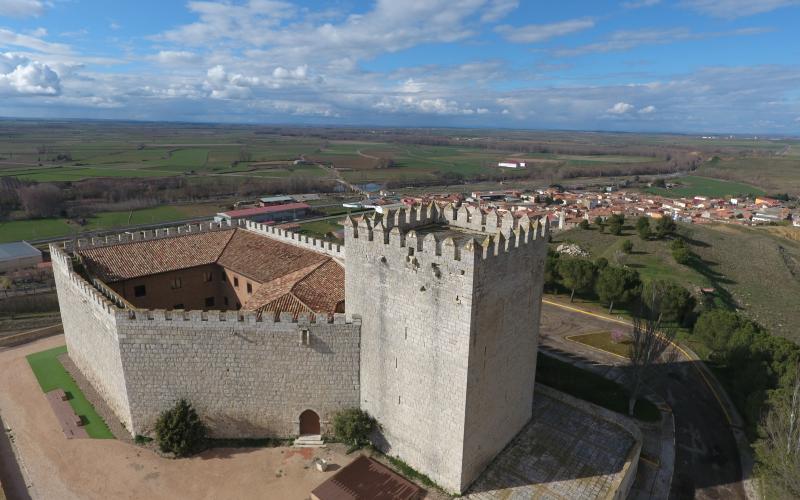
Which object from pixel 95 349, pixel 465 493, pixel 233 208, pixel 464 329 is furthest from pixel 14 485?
pixel 233 208

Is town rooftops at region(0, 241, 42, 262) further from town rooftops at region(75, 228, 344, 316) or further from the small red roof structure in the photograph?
the small red roof structure

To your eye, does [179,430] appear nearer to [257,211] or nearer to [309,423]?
[309,423]

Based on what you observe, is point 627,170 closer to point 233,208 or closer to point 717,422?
point 233,208

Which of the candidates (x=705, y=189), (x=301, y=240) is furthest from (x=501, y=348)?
(x=705, y=189)

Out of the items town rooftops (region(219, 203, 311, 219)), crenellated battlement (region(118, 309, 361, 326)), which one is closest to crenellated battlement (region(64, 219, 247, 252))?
crenellated battlement (region(118, 309, 361, 326))

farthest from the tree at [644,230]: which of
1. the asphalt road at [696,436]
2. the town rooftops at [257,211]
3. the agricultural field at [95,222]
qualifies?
the agricultural field at [95,222]
